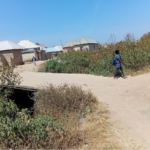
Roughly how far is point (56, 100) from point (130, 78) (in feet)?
14.4

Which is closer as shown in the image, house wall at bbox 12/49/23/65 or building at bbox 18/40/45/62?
house wall at bbox 12/49/23/65

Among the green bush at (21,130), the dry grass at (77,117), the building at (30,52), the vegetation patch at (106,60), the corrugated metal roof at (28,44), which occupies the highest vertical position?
the corrugated metal roof at (28,44)

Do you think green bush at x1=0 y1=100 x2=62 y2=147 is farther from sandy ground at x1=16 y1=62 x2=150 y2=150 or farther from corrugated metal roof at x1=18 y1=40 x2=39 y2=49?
corrugated metal roof at x1=18 y1=40 x2=39 y2=49

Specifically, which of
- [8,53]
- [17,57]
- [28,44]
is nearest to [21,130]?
[8,53]

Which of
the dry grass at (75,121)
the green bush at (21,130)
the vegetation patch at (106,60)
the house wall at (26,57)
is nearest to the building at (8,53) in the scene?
the house wall at (26,57)

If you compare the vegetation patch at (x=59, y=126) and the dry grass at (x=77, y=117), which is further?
the dry grass at (x=77, y=117)

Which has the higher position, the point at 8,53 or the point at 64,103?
the point at 8,53

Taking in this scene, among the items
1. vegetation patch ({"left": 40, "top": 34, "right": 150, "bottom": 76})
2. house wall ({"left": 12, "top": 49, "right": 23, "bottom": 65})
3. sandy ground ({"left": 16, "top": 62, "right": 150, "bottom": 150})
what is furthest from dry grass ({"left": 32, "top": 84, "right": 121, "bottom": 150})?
house wall ({"left": 12, "top": 49, "right": 23, "bottom": 65})

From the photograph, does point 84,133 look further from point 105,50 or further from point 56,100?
point 105,50

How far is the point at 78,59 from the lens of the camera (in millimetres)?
11766

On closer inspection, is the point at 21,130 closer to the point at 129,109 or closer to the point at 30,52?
the point at 129,109

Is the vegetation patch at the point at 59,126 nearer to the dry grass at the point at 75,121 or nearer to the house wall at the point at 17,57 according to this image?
the dry grass at the point at 75,121

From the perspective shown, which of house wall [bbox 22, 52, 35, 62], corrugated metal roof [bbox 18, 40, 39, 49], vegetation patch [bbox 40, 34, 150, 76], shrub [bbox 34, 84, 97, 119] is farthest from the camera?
corrugated metal roof [bbox 18, 40, 39, 49]

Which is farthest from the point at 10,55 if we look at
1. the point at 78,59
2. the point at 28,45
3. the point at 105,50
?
the point at 105,50
